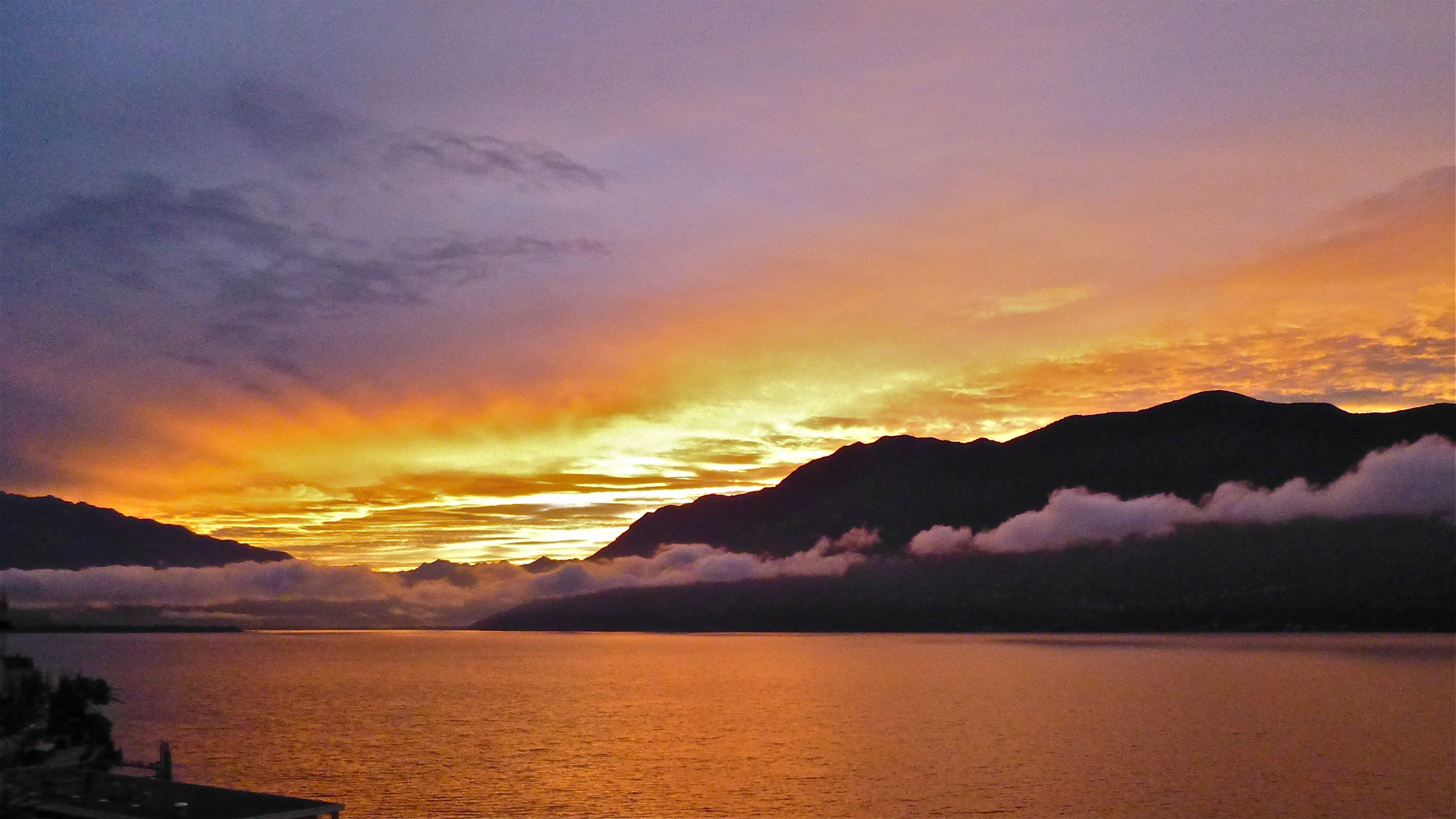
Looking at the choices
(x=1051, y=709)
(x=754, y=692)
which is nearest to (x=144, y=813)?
(x=1051, y=709)

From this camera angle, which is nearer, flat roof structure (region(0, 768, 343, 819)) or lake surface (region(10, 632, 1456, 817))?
flat roof structure (region(0, 768, 343, 819))

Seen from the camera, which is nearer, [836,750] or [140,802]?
[140,802]

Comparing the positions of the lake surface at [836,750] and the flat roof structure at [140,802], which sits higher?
the flat roof structure at [140,802]

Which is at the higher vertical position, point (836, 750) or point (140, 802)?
point (140, 802)

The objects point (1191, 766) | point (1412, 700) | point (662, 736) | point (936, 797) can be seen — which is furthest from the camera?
point (1412, 700)

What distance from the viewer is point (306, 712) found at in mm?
130500

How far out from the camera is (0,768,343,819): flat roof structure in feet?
145

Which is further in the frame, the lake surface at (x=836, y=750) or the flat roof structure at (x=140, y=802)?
the lake surface at (x=836, y=750)

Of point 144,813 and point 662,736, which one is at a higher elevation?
point 144,813

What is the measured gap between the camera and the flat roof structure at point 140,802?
145 feet

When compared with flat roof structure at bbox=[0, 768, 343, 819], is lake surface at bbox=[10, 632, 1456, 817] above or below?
below

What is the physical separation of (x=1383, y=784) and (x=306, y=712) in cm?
11281

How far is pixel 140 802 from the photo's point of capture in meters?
46.1

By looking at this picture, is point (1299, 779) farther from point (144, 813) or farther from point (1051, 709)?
point (144, 813)
